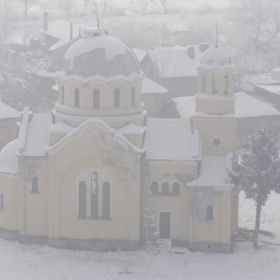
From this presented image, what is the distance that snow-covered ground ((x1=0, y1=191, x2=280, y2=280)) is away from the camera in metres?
38.6

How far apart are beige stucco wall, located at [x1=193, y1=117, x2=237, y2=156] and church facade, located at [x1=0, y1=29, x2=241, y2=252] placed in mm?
58

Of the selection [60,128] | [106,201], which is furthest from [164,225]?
[60,128]

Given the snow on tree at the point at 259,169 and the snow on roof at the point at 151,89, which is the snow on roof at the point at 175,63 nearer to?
the snow on roof at the point at 151,89

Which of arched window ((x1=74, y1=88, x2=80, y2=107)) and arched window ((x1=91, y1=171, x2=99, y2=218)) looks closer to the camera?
arched window ((x1=91, y1=171, x2=99, y2=218))

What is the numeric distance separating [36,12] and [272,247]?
97.0m

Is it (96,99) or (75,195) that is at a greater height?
(96,99)

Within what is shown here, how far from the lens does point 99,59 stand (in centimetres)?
4172

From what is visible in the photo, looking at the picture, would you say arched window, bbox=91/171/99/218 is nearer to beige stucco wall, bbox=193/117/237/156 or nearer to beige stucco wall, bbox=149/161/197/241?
beige stucco wall, bbox=149/161/197/241

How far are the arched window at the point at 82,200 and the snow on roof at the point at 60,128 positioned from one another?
3.09m

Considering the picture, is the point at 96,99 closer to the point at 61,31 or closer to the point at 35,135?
the point at 35,135

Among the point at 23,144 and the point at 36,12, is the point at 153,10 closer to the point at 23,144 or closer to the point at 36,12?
the point at 36,12

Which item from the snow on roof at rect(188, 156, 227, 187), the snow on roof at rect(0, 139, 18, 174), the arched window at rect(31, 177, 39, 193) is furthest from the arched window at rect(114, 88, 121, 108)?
the snow on roof at rect(0, 139, 18, 174)

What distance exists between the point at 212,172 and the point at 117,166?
5442 mm

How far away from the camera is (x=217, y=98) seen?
139 feet
